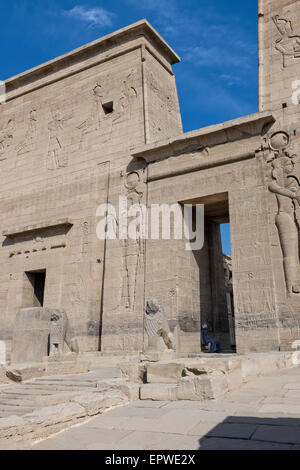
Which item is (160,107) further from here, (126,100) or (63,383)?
(63,383)

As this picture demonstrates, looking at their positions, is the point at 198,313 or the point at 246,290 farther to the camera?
the point at 198,313

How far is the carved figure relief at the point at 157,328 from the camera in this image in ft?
24.9

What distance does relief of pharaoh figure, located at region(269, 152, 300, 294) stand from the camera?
30.5 ft

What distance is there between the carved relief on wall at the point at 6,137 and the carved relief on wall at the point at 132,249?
22.1ft

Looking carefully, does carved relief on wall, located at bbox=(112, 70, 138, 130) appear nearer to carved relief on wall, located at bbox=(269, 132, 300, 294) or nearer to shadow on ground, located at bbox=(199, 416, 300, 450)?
carved relief on wall, located at bbox=(269, 132, 300, 294)

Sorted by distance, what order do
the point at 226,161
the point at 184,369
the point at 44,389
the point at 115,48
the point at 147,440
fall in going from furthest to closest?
1. the point at 115,48
2. the point at 226,161
3. the point at 44,389
4. the point at 184,369
5. the point at 147,440

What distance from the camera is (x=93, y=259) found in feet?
40.4

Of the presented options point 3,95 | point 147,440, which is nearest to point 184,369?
point 147,440

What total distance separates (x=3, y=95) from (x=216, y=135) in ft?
35.6

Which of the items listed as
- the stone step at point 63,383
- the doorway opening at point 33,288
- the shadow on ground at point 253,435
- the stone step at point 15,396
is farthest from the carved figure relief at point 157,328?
the doorway opening at point 33,288

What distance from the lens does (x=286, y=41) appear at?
11234 millimetres

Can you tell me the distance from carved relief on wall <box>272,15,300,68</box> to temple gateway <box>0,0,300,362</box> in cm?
3

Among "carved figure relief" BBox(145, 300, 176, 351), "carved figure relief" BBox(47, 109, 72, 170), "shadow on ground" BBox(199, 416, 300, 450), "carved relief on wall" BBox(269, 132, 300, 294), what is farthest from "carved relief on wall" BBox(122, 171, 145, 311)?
"shadow on ground" BBox(199, 416, 300, 450)
